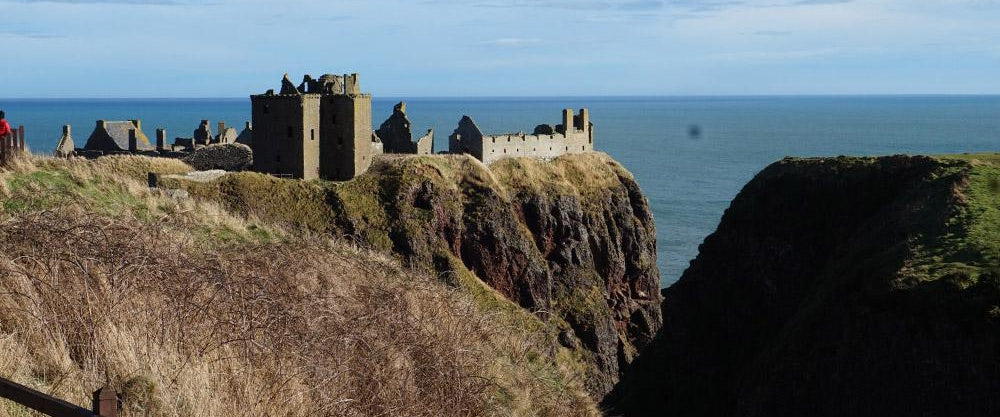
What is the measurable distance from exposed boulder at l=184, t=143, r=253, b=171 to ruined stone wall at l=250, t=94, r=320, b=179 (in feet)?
6.31

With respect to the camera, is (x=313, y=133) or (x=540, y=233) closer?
(x=313, y=133)

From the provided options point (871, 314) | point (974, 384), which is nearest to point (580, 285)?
point (871, 314)

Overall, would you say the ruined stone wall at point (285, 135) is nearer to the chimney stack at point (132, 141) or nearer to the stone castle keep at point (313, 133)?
the stone castle keep at point (313, 133)

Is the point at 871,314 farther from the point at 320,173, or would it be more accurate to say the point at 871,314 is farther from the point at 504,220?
the point at 320,173

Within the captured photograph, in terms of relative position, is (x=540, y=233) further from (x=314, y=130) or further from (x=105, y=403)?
(x=105, y=403)

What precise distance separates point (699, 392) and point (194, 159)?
3095cm

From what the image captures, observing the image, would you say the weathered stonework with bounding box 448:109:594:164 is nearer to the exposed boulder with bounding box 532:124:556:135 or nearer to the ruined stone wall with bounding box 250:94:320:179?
the exposed boulder with bounding box 532:124:556:135

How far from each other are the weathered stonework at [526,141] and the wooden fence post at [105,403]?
53.8m

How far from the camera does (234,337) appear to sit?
11789mm

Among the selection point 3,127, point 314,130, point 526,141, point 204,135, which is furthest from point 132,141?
point 3,127

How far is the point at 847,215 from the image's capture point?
4309 cm

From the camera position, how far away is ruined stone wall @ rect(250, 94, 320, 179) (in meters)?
55.5

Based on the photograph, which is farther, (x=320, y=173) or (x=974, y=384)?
(x=320, y=173)

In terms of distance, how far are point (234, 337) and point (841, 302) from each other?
78.5 feet
